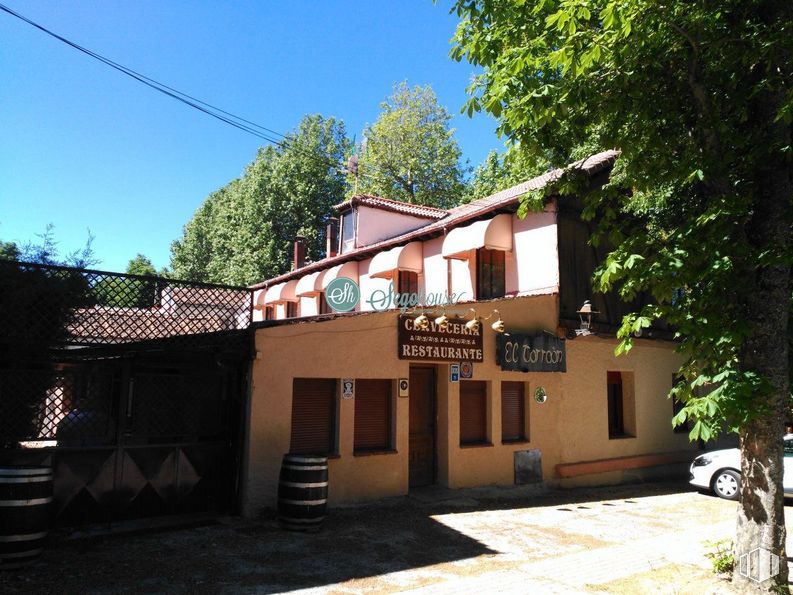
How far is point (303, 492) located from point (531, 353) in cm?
611

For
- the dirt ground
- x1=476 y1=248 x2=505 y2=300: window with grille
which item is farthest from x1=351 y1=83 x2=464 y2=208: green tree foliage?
the dirt ground

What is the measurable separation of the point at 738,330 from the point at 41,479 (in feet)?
24.0

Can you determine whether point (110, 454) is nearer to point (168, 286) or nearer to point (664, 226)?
point (168, 286)

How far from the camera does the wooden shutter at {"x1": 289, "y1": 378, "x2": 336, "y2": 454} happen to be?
29.7 ft

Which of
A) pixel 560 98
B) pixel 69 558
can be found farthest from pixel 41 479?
pixel 560 98

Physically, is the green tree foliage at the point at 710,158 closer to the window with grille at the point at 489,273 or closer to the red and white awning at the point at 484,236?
the red and white awning at the point at 484,236

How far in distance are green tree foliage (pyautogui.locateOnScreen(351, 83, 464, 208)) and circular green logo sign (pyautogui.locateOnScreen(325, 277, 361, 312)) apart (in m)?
22.4

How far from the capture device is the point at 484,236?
13508mm

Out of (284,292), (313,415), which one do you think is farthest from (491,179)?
(313,415)

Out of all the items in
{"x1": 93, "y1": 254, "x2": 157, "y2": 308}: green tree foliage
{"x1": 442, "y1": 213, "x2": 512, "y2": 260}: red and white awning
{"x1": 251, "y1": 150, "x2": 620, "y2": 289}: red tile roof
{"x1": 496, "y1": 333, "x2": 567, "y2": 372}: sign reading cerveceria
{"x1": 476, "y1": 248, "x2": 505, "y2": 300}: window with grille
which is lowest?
{"x1": 496, "y1": 333, "x2": 567, "y2": 372}: sign reading cerveceria

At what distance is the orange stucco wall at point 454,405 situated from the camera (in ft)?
27.8

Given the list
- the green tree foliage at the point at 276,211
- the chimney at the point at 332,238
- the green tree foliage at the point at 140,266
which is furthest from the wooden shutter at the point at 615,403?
the green tree foliage at the point at 140,266

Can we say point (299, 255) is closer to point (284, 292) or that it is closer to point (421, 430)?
point (284, 292)

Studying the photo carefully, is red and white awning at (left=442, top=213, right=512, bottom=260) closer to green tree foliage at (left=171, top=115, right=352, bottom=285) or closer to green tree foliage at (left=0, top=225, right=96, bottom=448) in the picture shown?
green tree foliage at (left=0, top=225, right=96, bottom=448)
